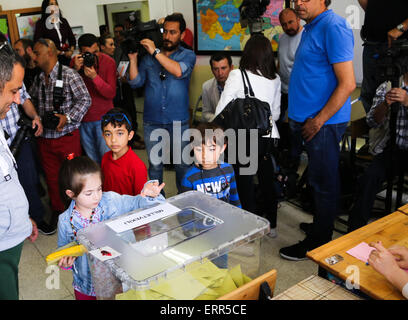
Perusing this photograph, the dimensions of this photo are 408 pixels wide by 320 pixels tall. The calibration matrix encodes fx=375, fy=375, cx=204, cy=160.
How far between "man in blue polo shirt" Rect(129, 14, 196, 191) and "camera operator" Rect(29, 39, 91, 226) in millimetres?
444

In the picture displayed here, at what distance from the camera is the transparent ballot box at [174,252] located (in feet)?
2.97

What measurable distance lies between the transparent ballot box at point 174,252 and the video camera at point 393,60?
53.6 inches

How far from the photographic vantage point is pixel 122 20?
5227 millimetres

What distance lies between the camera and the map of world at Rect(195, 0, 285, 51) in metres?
4.04

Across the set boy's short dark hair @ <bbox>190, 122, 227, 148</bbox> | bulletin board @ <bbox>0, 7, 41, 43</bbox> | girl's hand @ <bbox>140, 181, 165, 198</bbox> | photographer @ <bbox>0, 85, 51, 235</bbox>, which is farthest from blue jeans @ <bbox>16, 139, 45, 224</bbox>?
bulletin board @ <bbox>0, 7, 41, 43</bbox>

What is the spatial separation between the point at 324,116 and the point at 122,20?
405 centimetres

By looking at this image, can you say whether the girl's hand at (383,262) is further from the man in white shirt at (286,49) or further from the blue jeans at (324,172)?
the man in white shirt at (286,49)

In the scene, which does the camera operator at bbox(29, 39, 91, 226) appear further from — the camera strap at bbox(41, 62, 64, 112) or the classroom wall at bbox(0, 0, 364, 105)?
the classroom wall at bbox(0, 0, 364, 105)

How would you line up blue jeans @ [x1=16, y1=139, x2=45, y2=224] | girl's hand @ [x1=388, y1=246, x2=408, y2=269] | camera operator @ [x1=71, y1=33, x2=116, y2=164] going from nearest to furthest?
girl's hand @ [x1=388, y1=246, x2=408, y2=269], blue jeans @ [x1=16, y1=139, x2=45, y2=224], camera operator @ [x1=71, y1=33, x2=116, y2=164]

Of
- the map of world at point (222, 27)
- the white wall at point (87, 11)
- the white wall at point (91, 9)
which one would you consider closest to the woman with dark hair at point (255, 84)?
the map of world at point (222, 27)

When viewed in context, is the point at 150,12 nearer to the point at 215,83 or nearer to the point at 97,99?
the point at 215,83
